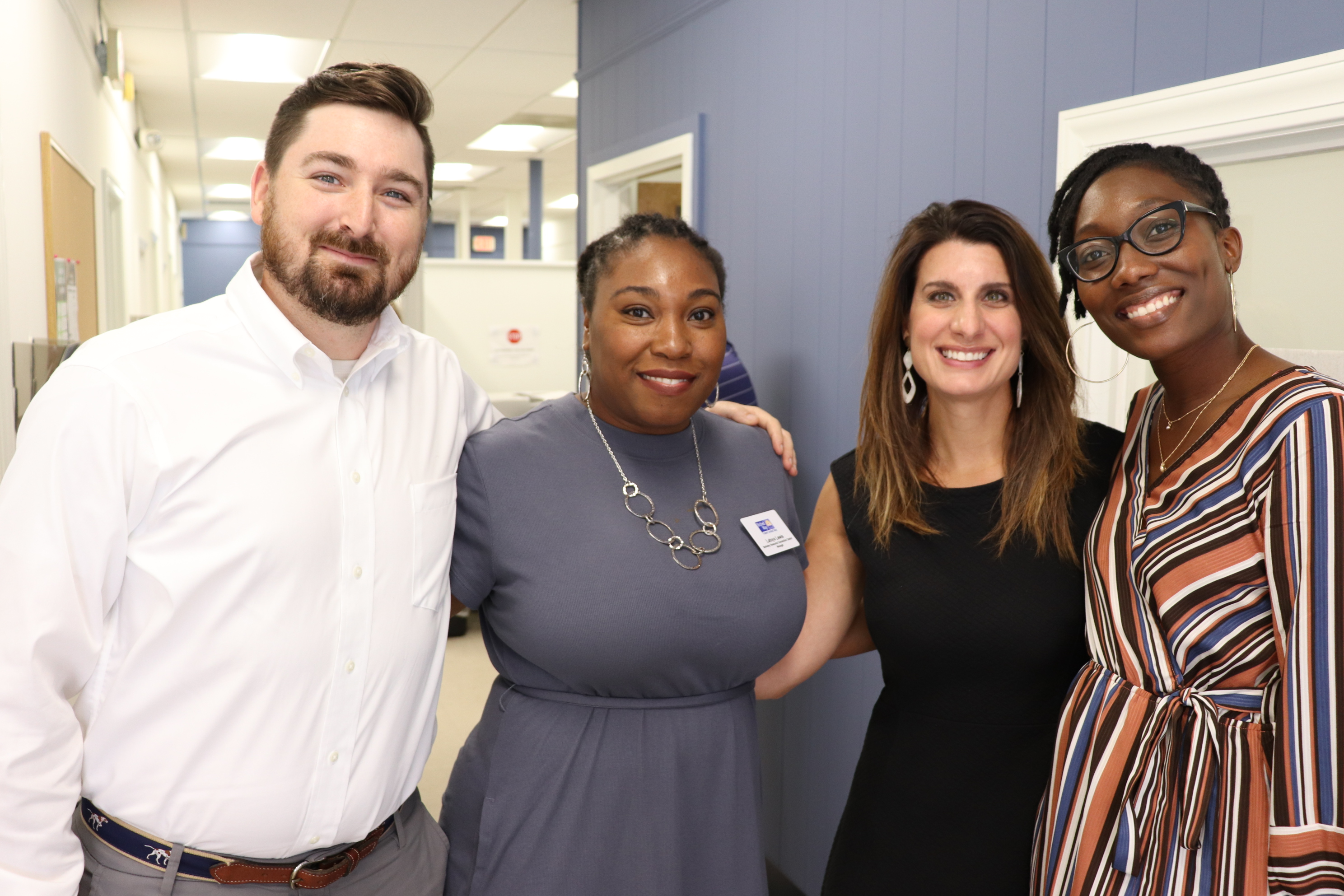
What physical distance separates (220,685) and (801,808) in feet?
7.45

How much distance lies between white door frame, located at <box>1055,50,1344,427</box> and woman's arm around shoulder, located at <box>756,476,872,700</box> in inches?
25.4

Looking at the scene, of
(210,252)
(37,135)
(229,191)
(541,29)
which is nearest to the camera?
(37,135)

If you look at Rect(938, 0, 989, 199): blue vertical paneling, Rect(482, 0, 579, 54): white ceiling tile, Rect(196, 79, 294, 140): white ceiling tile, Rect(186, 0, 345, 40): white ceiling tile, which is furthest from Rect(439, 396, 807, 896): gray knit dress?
Rect(196, 79, 294, 140): white ceiling tile

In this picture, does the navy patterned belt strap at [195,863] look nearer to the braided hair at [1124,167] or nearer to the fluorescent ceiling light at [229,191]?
the braided hair at [1124,167]

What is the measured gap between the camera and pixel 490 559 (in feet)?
5.07

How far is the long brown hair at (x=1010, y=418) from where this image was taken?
1.60 m

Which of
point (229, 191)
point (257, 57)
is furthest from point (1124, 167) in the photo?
point (229, 191)

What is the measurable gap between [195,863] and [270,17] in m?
4.87

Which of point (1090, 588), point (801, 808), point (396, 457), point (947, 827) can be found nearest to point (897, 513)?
point (1090, 588)

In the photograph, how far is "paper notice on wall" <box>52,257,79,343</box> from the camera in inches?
144

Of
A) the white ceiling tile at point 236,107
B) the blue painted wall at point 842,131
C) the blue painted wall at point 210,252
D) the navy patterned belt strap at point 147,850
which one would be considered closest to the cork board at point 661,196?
the blue painted wall at point 842,131

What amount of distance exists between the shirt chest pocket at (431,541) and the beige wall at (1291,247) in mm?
1466

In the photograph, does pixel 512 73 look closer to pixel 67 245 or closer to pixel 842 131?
pixel 67 245

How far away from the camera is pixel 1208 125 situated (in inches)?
70.4
